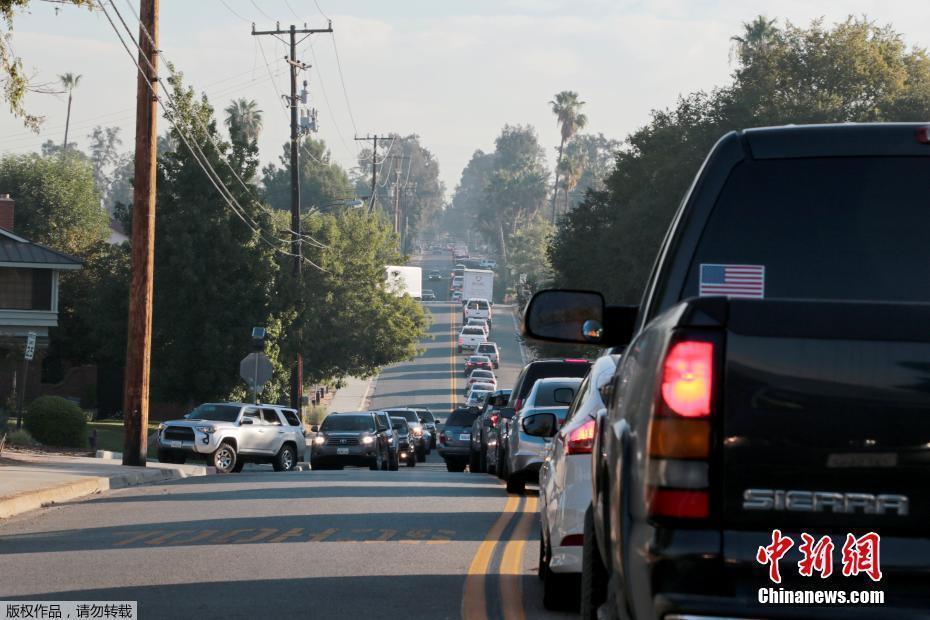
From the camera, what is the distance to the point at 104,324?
5441cm

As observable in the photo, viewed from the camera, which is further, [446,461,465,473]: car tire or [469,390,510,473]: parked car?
[446,461,465,473]: car tire

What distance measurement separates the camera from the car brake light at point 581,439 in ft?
31.6

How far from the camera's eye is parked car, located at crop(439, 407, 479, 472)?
129ft

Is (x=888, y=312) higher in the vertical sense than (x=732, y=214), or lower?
lower

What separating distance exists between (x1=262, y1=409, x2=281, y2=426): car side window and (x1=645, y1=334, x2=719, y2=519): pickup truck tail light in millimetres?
32276

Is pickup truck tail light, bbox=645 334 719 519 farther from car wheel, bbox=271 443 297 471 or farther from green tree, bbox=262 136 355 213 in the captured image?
green tree, bbox=262 136 355 213

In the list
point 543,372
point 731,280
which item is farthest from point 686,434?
point 543,372

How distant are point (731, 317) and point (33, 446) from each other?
31.3 meters

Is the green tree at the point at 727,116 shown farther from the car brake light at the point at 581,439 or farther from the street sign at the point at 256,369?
Result: the car brake light at the point at 581,439

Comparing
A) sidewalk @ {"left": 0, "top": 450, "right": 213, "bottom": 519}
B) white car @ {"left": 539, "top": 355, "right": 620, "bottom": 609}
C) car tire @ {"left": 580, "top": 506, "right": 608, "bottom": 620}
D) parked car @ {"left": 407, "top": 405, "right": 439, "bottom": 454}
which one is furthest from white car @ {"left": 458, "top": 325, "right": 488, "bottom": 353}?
car tire @ {"left": 580, "top": 506, "right": 608, "bottom": 620}

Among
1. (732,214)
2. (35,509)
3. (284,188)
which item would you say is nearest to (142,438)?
(35,509)

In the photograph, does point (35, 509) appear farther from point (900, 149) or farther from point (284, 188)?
point (284, 188)

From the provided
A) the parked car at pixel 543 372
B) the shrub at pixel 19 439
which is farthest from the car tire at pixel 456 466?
the parked car at pixel 543 372

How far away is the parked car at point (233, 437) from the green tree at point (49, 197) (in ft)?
153
